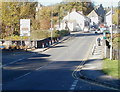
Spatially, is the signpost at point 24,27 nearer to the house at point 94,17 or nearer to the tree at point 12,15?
the tree at point 12,15

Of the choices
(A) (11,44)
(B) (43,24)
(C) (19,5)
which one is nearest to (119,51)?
Answer: (A) (11,44)

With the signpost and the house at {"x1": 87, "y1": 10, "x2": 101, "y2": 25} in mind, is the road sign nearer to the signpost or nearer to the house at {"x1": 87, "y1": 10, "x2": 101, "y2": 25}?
the signpost

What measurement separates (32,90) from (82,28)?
365 ft

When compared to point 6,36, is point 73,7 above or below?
above

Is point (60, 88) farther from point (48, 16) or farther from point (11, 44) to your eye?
point (48, 16)

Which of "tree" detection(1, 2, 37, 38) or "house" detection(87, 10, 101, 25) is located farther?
"house" detection(87, 10, 101, 25)

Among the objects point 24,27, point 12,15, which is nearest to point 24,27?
point 24,27

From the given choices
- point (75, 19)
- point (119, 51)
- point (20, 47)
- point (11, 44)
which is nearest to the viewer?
point (119, 51)

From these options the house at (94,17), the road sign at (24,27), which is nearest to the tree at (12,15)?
the road sign at (24,27)

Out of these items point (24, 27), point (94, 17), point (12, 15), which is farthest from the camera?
point (94, 17)

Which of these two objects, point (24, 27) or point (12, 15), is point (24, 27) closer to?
point (24, 27)

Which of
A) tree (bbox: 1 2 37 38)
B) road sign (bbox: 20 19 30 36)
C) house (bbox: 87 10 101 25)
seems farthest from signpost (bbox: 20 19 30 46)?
house (bbox: 87 10 101 25)

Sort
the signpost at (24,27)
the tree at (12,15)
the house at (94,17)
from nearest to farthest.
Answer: the signpost at (24,27)
the tree at (12,15)
the house at (94,17)

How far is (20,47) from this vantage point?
176ft
